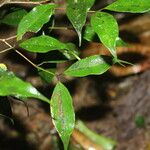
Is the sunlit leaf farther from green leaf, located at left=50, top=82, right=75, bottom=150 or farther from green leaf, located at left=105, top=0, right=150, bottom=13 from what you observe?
green leaf, located at left=105, top=0, right=150, bottom=13

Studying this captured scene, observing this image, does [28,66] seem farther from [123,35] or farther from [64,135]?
[64,135]

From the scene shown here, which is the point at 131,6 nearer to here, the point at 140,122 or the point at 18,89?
the point at 18,89

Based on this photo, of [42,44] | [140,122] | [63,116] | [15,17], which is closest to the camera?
[63,116]

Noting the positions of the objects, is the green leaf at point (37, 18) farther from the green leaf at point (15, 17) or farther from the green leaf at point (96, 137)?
the green leaf at point (96, 137)

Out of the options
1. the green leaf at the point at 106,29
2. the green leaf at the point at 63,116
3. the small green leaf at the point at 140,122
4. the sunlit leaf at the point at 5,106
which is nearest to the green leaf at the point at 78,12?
the green leaf at the point at 106,29

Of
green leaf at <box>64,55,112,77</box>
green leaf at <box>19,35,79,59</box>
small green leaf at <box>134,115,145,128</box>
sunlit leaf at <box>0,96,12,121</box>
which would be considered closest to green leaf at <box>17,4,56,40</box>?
green leaf at <box>19,35,79,59</box>

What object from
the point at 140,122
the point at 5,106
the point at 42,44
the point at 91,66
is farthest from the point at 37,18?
the point at 140,122

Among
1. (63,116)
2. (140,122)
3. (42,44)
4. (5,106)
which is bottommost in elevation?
(140,122)
